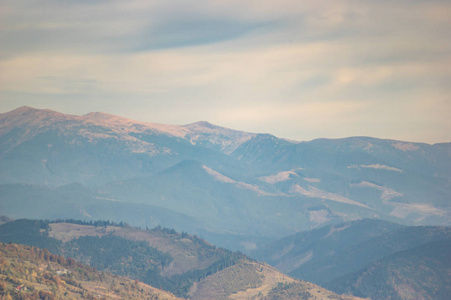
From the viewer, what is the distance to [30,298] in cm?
19875

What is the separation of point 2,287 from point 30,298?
8.79 m

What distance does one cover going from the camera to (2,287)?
653ft
